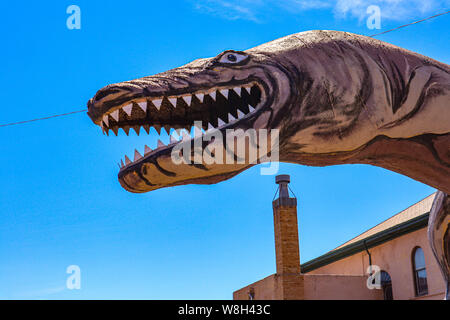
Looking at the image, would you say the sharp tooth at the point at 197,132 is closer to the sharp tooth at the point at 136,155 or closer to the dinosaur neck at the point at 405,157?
the sharp tooth at the point at 136,155

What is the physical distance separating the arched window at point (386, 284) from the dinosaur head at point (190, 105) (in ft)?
53.3

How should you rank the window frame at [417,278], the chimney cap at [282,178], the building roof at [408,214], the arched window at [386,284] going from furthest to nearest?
the chimney cap at [282,178] → the arched window at [386,284] → the building roof at [408,214] → the window frame at [417,278]

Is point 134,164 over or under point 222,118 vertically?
under

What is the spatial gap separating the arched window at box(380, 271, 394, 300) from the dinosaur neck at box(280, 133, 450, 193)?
50.0 feet

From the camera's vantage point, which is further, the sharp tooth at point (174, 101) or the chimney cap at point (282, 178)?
the chimney cap at point (282, 178)

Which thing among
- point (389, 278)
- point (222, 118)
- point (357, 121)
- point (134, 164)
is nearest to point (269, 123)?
point (222, 118)

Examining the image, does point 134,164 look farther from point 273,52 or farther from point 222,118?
point 273,52

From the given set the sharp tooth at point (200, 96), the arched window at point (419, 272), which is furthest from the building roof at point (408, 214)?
the sharp tooth at point (200, 96)

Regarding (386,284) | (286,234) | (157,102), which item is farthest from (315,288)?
(157,102)

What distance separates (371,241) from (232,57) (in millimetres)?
16662

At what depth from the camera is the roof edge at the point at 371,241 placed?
53.9ft
